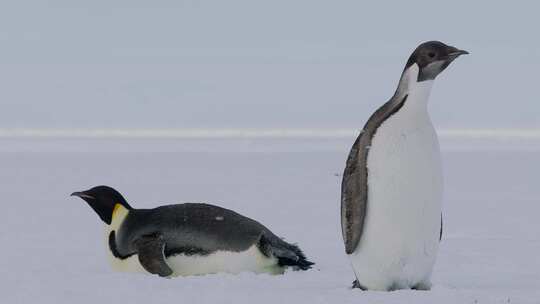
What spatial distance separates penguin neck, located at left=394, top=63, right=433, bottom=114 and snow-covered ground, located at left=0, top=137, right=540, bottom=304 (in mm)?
1006

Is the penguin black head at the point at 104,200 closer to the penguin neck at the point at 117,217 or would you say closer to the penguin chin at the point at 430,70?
the penguin neck at the point at 117,217

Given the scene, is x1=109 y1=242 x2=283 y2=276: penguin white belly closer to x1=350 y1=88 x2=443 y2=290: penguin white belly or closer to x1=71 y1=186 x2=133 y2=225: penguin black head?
x1=71 y1=186 x2=133 y2=225: penguin black head

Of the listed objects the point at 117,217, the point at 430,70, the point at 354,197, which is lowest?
the point at 117,217

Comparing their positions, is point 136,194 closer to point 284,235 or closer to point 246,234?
point 284,235

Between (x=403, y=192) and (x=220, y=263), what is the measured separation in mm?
1546

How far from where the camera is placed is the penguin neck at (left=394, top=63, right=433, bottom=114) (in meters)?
5.52

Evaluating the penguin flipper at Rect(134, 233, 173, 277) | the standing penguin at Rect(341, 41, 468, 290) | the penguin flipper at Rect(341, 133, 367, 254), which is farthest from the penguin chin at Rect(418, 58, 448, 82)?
the penguin flipper at Rect(134, 233, 173, 277)

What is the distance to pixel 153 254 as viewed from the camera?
6500 millimetres

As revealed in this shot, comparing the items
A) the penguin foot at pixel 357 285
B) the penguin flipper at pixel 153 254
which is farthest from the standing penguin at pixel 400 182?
the penguin flipper at pixel 153 254

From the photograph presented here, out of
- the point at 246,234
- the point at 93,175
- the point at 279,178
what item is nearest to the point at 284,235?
the point at 246,234

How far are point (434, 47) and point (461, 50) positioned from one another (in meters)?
0.15

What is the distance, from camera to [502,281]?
6.33m

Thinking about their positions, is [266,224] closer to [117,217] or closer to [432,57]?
[117,217]

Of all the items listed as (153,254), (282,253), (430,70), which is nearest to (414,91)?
(430,70)
